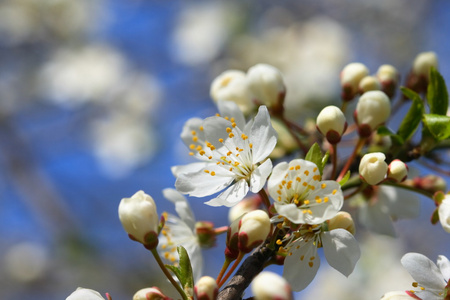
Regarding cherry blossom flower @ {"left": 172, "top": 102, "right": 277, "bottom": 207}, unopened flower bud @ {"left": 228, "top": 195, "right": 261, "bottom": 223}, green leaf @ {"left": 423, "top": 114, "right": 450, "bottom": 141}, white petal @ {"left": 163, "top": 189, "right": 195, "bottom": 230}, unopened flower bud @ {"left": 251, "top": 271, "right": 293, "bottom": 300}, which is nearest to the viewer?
unopened flower bud @ {"left": 251, "top": 271, "right": 293, "bottom": 300}

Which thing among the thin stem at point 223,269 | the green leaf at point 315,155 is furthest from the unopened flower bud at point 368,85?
the thin stem at point 223,269

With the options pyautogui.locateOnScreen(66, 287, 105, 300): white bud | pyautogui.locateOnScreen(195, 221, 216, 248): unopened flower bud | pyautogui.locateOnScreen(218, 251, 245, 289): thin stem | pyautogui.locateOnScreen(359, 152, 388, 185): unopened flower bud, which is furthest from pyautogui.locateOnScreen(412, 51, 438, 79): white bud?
pyautogui.locateOnScreen(66, 287, 105, 300): white bud

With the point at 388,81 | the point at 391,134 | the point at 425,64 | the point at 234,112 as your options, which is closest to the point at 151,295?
the point at 234,112

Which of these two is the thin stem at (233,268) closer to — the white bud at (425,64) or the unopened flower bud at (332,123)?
the unopened flower bud at (332,123)

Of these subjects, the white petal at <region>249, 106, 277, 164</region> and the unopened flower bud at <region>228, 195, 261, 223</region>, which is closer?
the white petal at <region>249, 106, 277, 164</region>

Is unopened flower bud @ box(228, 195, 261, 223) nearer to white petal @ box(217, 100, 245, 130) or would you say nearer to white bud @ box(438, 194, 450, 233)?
white petal @ box(217, 100, 245, 130)
